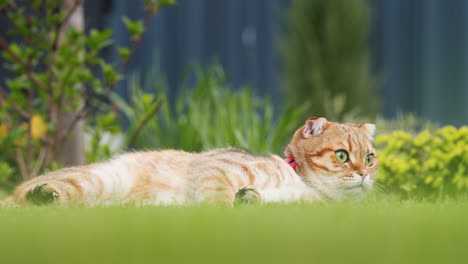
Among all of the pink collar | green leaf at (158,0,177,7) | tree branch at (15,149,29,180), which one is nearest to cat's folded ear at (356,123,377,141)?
the pink collar

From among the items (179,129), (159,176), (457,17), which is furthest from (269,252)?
(457,17)

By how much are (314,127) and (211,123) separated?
237 centimetres

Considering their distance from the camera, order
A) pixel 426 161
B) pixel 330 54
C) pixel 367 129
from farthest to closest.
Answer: pixel 330 54
pixel 426 161
pixel 367 129

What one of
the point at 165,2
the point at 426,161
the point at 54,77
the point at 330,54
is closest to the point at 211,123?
the point at 54,77

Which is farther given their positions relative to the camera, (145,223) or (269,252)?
(145,223)

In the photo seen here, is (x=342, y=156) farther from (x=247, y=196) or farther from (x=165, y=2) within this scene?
(x=165, y=2)

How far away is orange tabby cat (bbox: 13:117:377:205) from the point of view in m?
1.92

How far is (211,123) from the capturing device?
433cm

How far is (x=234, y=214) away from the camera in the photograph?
1.58 metres

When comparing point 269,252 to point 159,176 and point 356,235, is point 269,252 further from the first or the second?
point 159,176

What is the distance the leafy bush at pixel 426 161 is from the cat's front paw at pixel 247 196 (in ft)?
Answer: 3.45

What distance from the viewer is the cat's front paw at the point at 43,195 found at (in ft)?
6.43

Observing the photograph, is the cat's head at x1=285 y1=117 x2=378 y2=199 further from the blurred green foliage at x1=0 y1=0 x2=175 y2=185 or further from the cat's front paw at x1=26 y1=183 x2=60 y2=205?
the blurred green foliage at x1=0 y1=0 x2=175 y2=185

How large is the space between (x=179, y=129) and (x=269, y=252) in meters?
2.92
